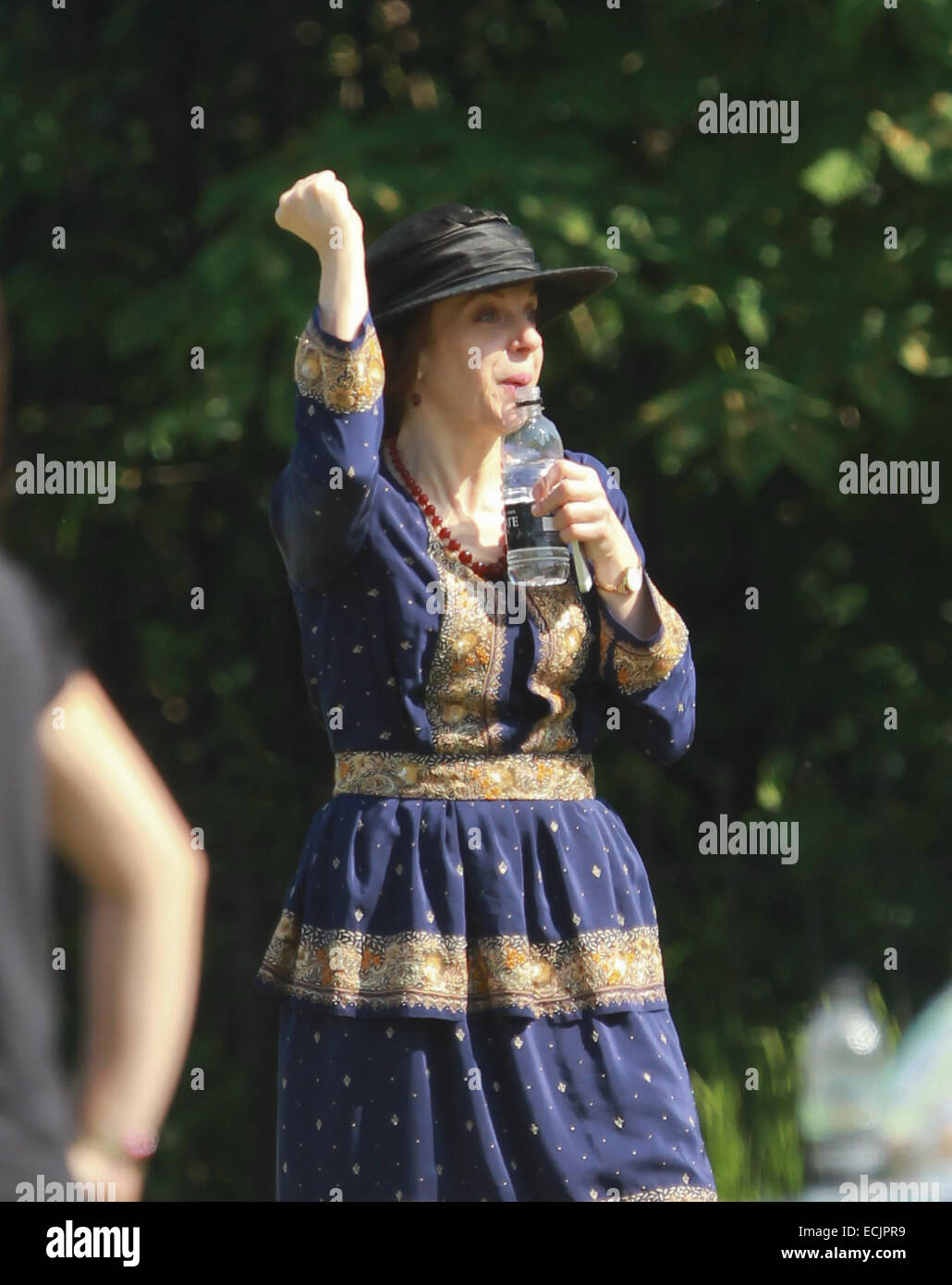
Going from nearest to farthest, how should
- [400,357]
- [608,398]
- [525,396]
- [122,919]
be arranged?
1. [122,919]
2. [525,396]
3. [400,357]
4. [608,398]

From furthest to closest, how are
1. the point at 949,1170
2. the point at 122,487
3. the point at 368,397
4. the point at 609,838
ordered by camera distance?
the point at 122,487 < the point at 949,1170 < the point at 609,838 < the point at 368,397

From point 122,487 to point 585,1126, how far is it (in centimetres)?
291

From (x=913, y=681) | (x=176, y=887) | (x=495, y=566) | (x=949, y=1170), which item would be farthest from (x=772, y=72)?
(x=176, y=887)

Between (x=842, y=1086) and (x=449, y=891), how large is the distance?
2304 mm

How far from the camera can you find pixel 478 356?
10.1 feet

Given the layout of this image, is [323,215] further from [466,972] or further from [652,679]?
[466,972]

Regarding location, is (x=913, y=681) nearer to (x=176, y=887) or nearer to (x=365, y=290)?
(x=365, y=290)

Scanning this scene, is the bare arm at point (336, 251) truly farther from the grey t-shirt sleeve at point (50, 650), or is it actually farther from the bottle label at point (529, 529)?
the grey t-shirt sleeve at point (50, 650)

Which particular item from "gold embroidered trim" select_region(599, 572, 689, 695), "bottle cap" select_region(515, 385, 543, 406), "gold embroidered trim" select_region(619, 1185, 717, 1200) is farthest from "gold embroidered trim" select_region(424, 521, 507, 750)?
"gold embroidered trim" select_region(619, 1185, 717, 1200)

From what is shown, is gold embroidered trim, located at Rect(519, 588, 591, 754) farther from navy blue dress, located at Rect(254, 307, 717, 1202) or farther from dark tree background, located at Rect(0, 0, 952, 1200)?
dark tree background, located at Rect(0, 0, 952, 1200)

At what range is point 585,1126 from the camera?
116 inches

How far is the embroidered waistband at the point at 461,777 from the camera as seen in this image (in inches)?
117

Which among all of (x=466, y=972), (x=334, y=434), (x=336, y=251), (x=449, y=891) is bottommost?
(x=466, y=972)

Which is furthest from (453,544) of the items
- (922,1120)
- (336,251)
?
(922,1120)
